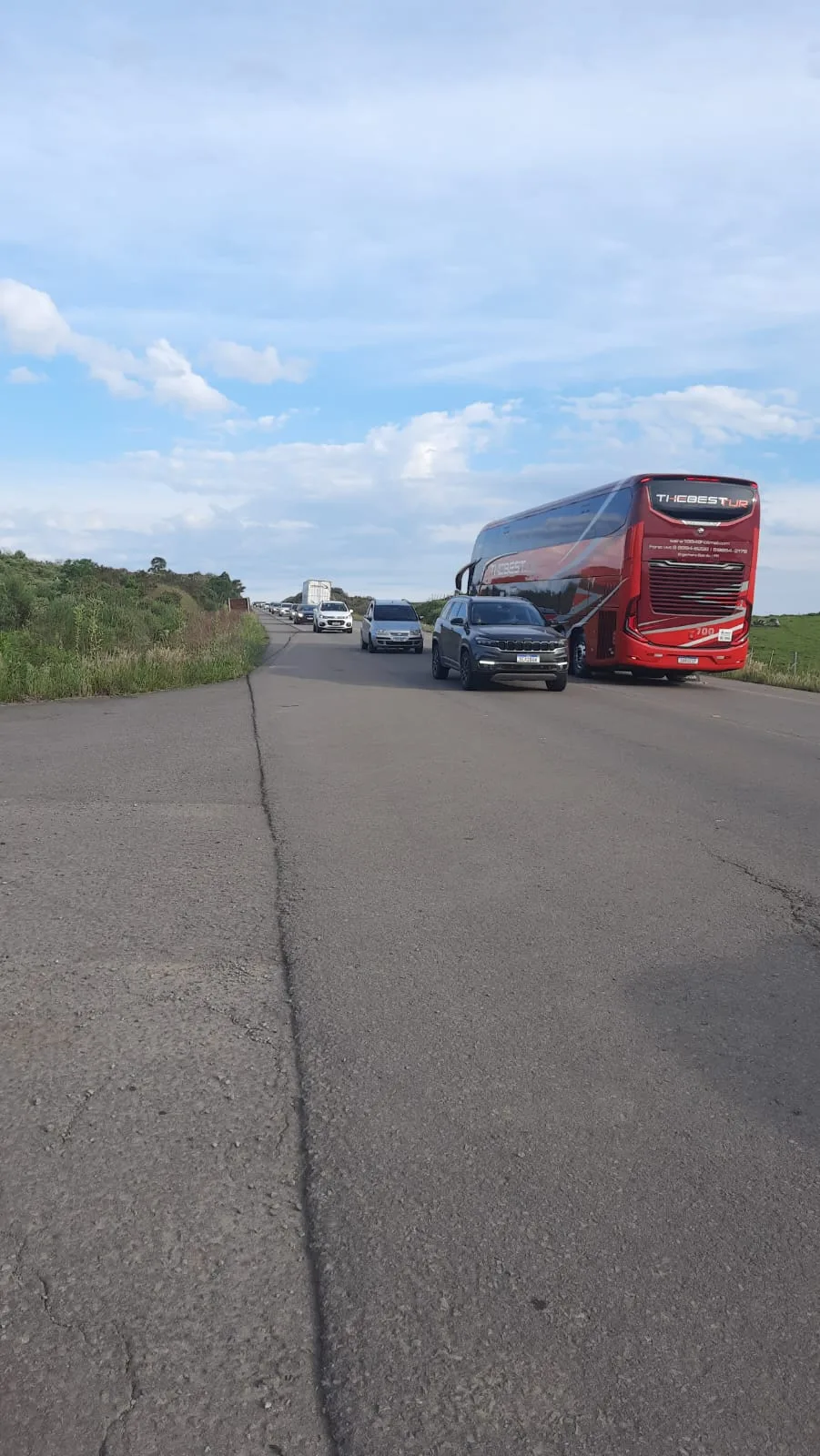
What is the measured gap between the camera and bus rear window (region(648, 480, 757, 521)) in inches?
862

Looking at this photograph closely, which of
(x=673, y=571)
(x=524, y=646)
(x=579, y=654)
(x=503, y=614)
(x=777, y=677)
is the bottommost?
(x=777, y=677)

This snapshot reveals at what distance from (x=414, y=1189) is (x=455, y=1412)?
840 millimetres

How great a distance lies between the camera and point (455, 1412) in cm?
234

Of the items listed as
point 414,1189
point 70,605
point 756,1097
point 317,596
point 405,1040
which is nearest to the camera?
point 414,1189

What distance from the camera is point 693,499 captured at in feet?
71.8

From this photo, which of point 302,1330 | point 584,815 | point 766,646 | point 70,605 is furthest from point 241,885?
point 766,646

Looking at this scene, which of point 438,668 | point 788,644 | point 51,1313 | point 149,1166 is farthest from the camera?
point 788,644

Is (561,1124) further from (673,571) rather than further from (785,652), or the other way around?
(785,652)

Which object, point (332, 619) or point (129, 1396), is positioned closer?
point (129, 1396)

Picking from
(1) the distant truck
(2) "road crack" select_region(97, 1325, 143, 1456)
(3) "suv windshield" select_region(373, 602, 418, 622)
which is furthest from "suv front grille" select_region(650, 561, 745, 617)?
(1) the distant truck

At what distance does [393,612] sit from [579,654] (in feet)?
46.1

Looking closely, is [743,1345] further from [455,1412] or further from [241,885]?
[241,885]

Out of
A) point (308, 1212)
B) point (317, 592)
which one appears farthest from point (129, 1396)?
point (317, 592)

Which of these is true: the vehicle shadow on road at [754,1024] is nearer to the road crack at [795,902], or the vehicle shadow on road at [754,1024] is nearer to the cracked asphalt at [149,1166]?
the road crack at [795,902]
